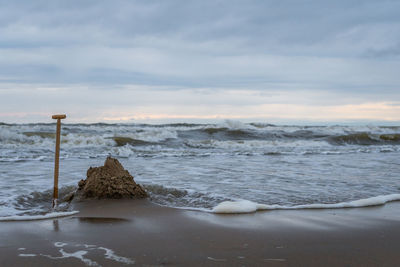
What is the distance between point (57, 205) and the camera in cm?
523

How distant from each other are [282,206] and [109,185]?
7.92 ft

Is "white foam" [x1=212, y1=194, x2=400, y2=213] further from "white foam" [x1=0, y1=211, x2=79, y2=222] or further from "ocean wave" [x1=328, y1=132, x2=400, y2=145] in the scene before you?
"ocean wave" [x1=328, y1=132, x2=400, y2=145]

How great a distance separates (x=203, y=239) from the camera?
137 inches

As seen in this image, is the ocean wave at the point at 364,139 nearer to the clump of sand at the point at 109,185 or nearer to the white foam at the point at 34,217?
the clump of sand at the point at 109,185

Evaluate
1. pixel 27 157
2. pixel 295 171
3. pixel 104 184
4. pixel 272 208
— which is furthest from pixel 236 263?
pixel 27 157

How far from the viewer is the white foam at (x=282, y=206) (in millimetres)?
4742

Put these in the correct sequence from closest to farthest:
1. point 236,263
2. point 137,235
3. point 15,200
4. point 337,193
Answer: point 236,263
point 137,235
point 15,200
point 337,193

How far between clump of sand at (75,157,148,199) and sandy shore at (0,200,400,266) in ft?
2.16

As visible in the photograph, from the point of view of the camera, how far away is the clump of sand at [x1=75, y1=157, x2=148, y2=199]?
546 centimetres

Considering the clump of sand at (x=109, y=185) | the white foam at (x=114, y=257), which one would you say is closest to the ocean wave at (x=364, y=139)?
the clump of sand at (x=109, y=185)

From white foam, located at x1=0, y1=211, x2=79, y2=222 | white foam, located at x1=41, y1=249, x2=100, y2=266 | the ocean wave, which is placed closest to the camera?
white foam, located at x1=41, y1=249, x2=100, y2=266

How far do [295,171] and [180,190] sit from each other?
11.7ft

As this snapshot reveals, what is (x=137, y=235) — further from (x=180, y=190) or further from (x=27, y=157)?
(x=27, y=157)

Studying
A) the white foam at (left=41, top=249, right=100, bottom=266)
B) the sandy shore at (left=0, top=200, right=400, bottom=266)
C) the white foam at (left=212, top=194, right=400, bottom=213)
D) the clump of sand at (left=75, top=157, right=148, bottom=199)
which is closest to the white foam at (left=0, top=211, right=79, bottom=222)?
the sandy shore at (left=0, top=200, right=400, bottom=266)
